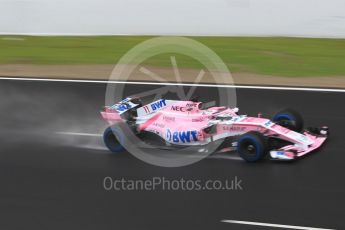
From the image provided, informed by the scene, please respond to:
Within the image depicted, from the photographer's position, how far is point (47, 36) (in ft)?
54.4

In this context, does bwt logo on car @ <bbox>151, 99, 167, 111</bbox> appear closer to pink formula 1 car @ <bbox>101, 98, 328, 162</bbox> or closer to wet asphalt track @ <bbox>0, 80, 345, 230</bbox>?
pink formula 1 car @ <bbox>101, 98, 328, 162</bbox>

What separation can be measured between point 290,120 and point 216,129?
3.79 ft

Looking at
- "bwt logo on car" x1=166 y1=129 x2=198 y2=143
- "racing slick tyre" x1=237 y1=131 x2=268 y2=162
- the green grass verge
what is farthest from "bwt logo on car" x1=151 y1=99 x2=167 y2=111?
the green grass verge

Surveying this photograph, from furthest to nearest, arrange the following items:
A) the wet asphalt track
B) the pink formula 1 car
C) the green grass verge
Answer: the green grass verge → the pink formula 1 car → the wet asphalt track

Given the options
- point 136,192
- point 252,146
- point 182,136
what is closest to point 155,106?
point 182,136

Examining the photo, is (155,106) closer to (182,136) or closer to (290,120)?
(182,136)

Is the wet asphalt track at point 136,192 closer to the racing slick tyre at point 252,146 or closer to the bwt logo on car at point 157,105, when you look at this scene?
the racing slick tyre at point 252,146

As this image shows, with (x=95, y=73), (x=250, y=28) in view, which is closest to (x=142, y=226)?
(x=95, y=73)

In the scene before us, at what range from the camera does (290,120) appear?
9.23 meters

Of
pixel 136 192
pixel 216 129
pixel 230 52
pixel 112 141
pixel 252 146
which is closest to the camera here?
pixel 136 192

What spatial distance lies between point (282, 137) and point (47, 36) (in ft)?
31.5

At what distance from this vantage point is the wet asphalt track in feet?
23.8

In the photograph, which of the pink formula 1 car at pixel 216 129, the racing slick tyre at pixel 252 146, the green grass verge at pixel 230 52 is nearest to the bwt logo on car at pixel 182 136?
the pink formula 1 car at pixel 216 129

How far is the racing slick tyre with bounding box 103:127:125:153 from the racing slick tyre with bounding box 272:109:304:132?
7.82ft
